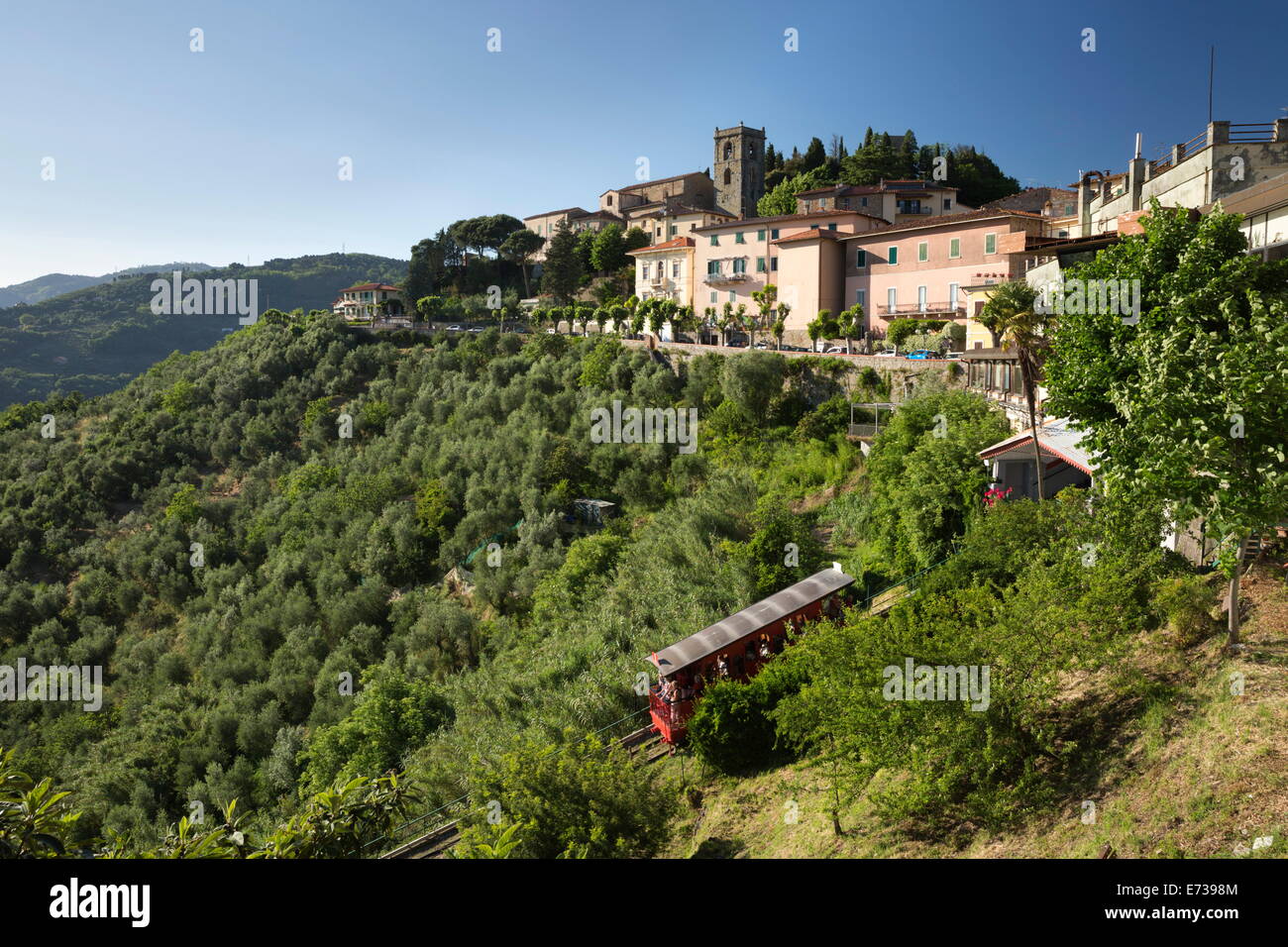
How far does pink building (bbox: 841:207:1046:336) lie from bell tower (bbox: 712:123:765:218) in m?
38.3

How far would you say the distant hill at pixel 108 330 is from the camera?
106m

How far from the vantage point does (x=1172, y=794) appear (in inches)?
A: 340

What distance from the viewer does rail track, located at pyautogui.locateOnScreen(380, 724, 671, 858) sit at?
1325 cm

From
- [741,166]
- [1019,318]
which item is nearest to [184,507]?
[1019,318]

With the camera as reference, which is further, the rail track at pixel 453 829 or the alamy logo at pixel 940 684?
the rail track at pixel 453 829

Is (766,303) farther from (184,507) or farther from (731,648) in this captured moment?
(184,507)

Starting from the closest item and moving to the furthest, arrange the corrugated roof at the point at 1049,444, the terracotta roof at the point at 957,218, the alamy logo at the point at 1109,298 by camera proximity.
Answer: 1. the alamy logo at the point at 1109,298
2. the corrugated roof at the point at 1049,444
3. the terracotta roof at the point at 957,218

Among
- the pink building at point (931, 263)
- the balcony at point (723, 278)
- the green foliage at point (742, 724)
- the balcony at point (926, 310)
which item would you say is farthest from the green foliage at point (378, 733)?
the balcony at point (723, 278)

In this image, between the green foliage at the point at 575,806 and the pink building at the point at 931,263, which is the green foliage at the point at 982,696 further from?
the pink building at the point at 931,263

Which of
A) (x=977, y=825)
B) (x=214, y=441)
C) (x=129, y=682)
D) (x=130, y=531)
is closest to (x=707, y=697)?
(x=977, y=825)

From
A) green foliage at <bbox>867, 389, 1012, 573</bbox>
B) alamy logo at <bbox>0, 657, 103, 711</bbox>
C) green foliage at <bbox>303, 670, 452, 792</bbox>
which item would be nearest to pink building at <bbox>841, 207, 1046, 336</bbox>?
green foliage at <bbox>867, 389, 1012, 573</bbox>

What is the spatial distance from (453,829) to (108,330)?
141903 millimetres
